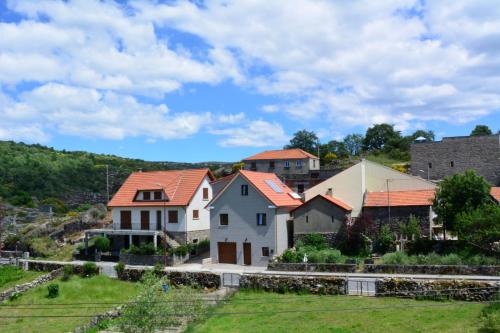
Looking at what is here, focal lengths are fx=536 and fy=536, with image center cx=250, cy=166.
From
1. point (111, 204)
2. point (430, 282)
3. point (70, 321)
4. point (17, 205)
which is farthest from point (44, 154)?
point (430, 282)

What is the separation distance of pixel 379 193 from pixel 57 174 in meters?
85.7

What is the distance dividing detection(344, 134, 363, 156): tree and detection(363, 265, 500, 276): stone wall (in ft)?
280

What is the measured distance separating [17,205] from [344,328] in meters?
78.3

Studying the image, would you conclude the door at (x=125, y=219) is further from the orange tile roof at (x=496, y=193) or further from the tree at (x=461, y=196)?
the orange tile roof at (x=496, y=193)

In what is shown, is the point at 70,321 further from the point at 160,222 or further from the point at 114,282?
the point at 160,222

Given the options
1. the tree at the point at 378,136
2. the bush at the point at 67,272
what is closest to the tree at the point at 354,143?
the tree at the point at 378,136

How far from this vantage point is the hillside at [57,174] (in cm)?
10044

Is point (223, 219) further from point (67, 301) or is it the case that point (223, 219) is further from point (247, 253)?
point (67, 301)

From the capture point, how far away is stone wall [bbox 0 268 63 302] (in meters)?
43.1

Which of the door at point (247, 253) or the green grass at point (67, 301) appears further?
the door at point (247, 253)

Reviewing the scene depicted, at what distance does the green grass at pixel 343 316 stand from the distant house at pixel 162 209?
1739 cm

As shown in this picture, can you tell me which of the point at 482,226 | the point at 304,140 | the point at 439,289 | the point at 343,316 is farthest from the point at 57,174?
the point at 439,289

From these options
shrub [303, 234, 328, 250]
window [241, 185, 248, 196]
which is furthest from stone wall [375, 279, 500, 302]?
window [241, 185, 248, 196]

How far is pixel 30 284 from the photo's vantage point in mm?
44406
